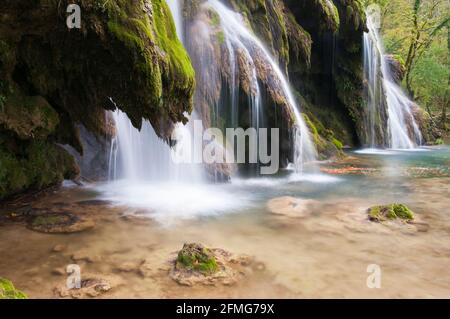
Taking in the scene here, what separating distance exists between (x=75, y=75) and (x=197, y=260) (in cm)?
395

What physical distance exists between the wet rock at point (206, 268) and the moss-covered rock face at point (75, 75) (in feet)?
7.57

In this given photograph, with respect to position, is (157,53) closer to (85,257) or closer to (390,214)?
(85,257)

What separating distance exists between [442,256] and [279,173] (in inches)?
298

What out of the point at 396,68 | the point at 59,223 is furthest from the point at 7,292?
the point at 396,68

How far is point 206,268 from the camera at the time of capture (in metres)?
4.68

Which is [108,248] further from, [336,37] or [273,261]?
[336,37]

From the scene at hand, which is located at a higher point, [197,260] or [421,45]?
[421,45]

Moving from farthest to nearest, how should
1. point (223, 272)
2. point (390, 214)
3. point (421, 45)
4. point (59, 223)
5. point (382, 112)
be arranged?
1. point (421, 45)
2. point (382, 112)
3. point (390, 214)
4. point (59, 223)
5. point (223, 272)

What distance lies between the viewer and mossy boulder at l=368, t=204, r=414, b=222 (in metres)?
7.12

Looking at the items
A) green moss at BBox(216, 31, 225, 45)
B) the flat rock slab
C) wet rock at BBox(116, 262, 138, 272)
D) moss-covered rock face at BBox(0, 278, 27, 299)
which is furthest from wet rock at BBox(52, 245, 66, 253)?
green moss at BBox(216, 31, 225, 45)

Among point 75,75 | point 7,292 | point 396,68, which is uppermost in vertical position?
point 396,68

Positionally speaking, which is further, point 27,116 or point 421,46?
point 421,46

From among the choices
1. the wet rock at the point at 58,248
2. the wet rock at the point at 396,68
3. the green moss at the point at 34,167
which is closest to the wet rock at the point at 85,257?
the wet rock at the point at 58,248
